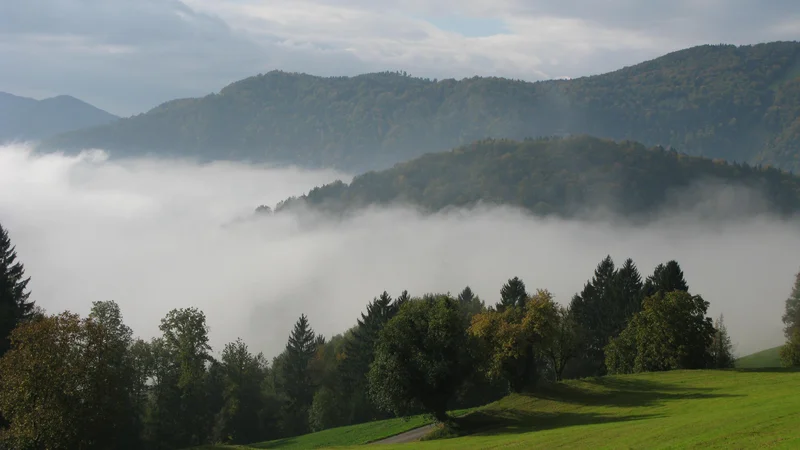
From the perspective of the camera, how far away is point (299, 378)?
391 feet

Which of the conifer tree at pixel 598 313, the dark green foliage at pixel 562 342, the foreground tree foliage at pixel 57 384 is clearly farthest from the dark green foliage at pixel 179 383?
the conifer tree at pixel 598 313

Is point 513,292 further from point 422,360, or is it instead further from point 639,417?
point 639,417

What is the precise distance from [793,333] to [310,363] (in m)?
70.4

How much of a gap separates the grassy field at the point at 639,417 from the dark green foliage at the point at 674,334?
6.71 meters

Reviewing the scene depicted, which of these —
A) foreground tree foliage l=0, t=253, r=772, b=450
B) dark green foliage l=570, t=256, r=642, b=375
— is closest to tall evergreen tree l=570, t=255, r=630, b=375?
dark green foliage l=570, t=256, r=642, b=375

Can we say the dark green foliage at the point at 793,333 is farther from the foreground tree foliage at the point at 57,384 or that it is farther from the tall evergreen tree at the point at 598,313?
the foreground tree foliage at the point at 57,384

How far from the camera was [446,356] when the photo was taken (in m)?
64.3

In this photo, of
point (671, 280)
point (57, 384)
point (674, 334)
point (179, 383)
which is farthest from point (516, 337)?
point (57, 384)

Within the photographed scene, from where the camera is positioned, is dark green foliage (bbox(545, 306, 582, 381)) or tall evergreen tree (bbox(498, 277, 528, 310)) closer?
dark green foliage (bbox(545, 306, 582, 381))

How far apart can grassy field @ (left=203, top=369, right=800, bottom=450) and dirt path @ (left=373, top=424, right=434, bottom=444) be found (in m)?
1.84

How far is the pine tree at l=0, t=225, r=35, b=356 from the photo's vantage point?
71.9 m

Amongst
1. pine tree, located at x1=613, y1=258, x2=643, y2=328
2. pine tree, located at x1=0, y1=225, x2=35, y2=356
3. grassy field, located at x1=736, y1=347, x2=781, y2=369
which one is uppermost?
pine tree, located at x1=0, y1=225, x2=35, y2=356

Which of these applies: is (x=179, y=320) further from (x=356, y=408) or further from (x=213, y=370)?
(x=356, y=408)

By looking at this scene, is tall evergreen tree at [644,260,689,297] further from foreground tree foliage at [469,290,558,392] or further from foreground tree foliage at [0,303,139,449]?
foreground tree foliage at [0,303,139,449]
